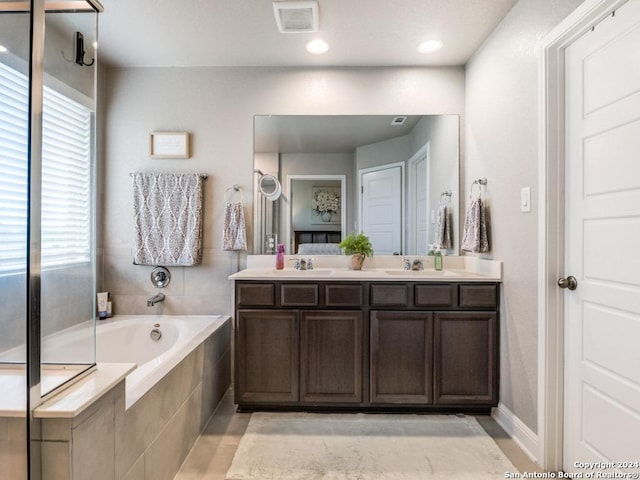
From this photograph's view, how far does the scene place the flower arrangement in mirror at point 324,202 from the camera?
8.91 ft

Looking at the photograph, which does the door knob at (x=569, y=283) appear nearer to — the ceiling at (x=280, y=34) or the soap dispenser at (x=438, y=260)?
the soap dispenser at (x=438, y=260)

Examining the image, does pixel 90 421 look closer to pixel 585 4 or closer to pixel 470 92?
pixel 585 4

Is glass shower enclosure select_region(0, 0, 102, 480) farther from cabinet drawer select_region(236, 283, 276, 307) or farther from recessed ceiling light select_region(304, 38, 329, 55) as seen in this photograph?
recessed ceiling light select_region(304, 38, 329, 55)

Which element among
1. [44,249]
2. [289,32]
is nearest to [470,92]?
[289,32]

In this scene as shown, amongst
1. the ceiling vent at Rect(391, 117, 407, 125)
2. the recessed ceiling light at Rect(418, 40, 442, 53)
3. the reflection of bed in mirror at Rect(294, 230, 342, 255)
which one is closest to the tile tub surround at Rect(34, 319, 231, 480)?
the reflection of bed in mirror at Rect(294, 230, 342, 255)

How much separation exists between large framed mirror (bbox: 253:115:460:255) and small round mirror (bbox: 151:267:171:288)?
2.34ft

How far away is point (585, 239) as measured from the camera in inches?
60.1

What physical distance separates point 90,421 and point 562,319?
6.51ft

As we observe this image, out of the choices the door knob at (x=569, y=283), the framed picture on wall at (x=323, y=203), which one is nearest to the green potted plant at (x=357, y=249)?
the framed picture on wall at (x=323, y=203)

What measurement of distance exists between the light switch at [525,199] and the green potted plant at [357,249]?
1073mm

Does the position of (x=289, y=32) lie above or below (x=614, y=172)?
above

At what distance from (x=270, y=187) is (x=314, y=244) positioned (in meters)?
0.57

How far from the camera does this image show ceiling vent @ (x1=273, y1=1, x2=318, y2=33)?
6.27 ft

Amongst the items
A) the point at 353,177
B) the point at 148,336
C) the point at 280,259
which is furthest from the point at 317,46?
the point at 148,336
